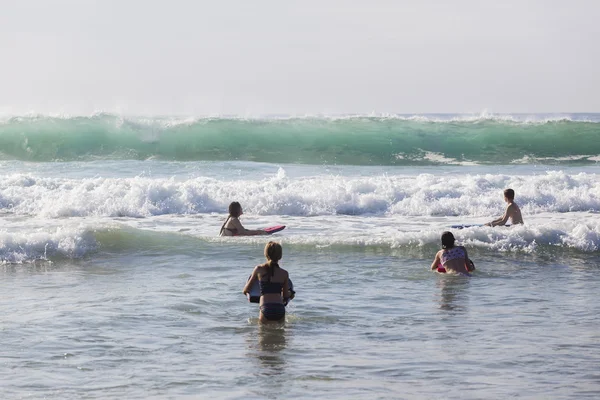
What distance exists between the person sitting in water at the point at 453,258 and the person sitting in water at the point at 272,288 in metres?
3.57

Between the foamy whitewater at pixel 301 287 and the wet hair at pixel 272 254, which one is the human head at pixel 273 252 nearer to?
the wet hair at pixel 272 254

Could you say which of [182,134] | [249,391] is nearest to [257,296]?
[249,391]

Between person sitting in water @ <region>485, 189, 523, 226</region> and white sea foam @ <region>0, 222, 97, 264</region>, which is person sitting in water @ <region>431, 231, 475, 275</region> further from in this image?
white sea foam @ <region>0, 222, 97, 264</region>

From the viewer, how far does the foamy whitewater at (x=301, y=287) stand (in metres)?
7.13

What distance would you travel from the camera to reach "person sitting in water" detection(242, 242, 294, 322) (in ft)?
28.9

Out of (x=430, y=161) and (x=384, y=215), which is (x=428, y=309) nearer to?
(x=384, y=215)

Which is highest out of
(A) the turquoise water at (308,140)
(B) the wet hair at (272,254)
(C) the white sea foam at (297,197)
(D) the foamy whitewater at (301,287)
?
(A) the turquoise water at (308,140)

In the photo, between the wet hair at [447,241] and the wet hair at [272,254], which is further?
the wet hair at [447,241]

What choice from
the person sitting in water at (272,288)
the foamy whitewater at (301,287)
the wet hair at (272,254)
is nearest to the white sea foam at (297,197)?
the foamy whitewater at (301,287)

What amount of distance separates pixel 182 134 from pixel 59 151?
15.3 ft

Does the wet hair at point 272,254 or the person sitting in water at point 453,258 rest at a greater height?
the wet hair at point 272,254

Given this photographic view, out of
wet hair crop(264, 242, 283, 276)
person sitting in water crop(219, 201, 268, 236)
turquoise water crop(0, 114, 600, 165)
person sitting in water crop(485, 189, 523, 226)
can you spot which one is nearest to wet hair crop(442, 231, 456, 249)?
person sitting in water crop(485, 189, 523, 226)

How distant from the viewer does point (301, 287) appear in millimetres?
11125

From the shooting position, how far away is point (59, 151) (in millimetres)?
32281
